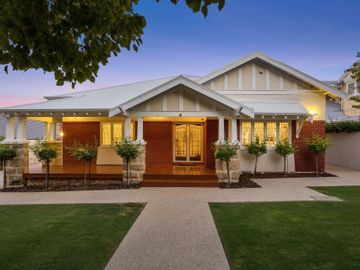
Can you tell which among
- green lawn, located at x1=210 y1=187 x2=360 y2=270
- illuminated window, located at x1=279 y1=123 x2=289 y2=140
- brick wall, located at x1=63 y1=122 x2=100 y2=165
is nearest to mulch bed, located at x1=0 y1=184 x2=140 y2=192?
brick wall, located at x1=63 y1=122 x2=100 y2=165

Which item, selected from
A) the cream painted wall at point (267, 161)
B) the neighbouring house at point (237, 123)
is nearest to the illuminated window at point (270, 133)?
the neighbouring house at point (237, 123)

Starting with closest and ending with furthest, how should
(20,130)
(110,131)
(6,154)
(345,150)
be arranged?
(6,154) → (20,130) → (110,131) → (345,150)

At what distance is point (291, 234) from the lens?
5.18 m

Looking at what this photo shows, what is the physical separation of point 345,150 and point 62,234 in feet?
56.5

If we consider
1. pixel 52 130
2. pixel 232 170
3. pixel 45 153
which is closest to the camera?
pixel 45 153

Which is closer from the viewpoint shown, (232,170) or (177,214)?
(177,214)

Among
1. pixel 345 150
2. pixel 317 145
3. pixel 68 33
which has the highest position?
pixel 68 33

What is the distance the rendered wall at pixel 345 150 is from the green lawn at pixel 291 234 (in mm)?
9563

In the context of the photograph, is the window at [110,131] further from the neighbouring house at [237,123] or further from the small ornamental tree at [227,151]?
the small ornamental tree at [227,151]

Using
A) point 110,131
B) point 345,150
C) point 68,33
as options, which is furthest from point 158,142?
point 345,150

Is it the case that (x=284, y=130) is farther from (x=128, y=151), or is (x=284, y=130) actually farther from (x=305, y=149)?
(x=128, y=151)

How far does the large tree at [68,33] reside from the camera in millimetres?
3215

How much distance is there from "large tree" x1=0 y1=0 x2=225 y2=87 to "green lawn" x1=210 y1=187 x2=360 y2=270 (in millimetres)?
3718

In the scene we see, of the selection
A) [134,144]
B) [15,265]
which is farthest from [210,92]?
[15,265]
